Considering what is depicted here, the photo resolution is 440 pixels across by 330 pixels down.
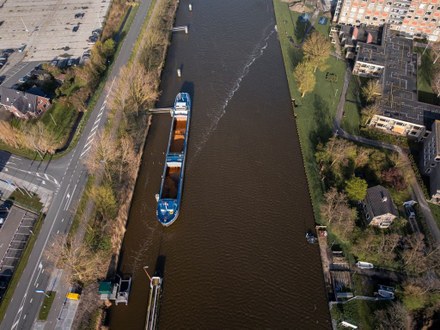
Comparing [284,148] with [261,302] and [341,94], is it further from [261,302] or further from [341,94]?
[261,302]

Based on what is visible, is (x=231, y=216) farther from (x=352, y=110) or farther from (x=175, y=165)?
(x=352, y=110)

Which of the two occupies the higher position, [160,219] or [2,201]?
[2,201]

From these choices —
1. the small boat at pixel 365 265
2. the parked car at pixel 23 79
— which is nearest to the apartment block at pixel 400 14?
the small boat at pixel 365 265

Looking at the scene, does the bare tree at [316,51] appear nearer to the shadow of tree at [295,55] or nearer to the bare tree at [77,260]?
the shadow of tree at [295,55]

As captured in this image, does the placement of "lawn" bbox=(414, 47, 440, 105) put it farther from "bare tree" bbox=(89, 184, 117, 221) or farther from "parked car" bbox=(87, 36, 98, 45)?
"parked car" bbox=(87, 36, 98, 45)

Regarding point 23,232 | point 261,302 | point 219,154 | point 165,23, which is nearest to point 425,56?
point 219,154

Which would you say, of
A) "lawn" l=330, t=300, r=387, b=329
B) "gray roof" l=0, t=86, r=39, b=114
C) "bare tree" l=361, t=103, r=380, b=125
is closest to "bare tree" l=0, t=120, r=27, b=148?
"gray roof" l=0, t=86, r=39, b=114
